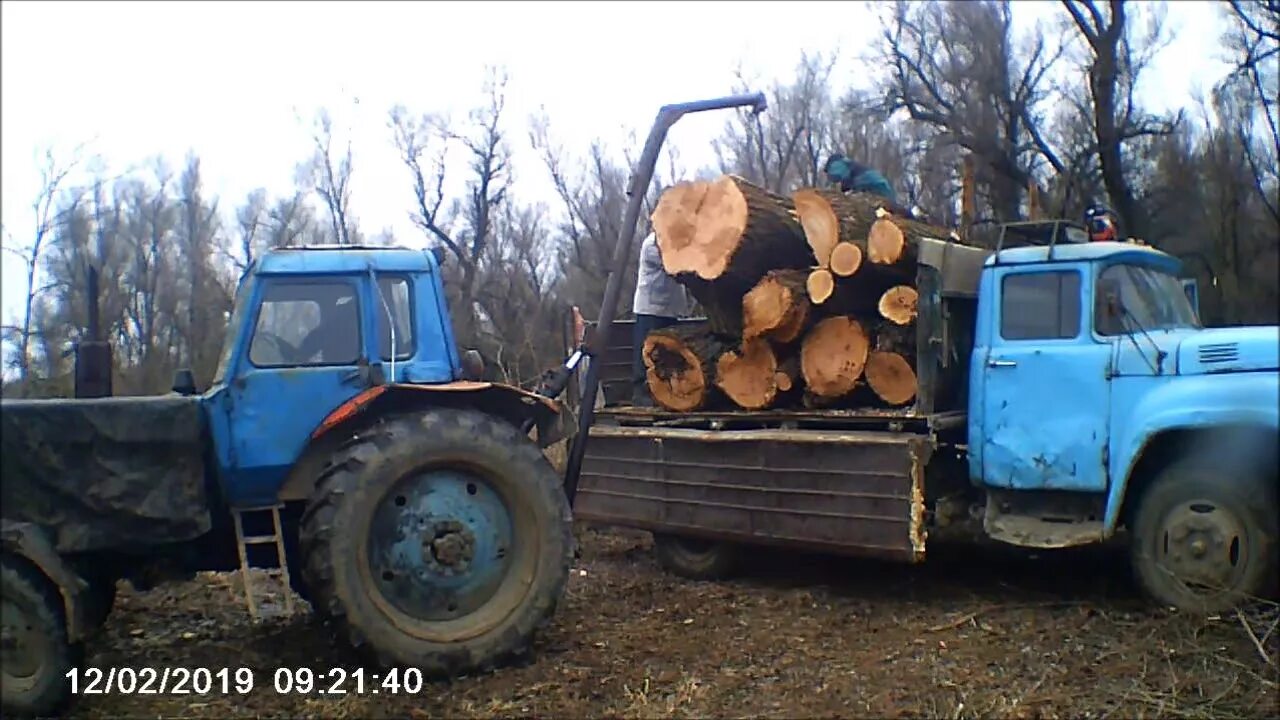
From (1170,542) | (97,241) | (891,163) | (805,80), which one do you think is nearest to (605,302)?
(1170,542)

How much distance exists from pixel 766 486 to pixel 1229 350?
2.82 m

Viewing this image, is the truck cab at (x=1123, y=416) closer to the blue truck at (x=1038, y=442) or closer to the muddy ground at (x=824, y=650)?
the blue truck at (x=1038, y=442)

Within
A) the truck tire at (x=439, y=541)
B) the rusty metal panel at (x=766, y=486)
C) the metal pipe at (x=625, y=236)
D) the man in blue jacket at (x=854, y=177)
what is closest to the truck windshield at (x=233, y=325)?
the truck tire at (x=439, y=541)

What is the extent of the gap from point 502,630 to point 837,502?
243 cm

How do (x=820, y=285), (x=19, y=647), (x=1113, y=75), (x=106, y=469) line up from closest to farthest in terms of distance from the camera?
1. (x=19, y=647)
2. (x=106, y=469)
3. (x=820, y=285)
4. (x=1113, y=75)

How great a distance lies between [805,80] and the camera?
28.0 metres

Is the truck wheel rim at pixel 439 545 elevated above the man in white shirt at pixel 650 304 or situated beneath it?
situated beneath

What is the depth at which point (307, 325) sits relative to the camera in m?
5.85

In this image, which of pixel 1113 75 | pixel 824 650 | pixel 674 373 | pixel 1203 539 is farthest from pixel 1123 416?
pixel 1113 75

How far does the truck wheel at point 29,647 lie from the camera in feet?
15.8

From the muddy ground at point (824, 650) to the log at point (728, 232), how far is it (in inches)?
85.9

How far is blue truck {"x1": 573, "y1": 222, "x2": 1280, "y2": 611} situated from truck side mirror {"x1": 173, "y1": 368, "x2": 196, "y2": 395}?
3262mm

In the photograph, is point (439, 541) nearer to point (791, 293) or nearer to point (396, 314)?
point (396, 314)

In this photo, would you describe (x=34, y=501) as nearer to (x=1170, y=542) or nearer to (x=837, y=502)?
(x=837, y=502)
